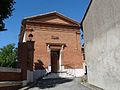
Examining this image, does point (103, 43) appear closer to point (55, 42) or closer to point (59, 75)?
point (59, 75)

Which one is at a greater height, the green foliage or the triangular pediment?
the triangular pediment

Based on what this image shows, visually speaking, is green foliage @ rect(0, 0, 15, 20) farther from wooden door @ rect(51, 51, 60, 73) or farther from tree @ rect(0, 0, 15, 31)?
wooden door @ rect(51, 51, 60, 73)

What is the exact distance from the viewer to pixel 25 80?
56.8 feet

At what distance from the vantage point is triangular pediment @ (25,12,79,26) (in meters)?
26.8

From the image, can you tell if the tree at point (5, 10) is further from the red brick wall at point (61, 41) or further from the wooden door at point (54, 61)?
the wooden door at point (54, 61)

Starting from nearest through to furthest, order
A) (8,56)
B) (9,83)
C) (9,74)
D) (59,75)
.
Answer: (9,83), (9,74), (59,75), (8,56)

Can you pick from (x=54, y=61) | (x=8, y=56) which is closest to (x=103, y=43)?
(x=54, y=61)

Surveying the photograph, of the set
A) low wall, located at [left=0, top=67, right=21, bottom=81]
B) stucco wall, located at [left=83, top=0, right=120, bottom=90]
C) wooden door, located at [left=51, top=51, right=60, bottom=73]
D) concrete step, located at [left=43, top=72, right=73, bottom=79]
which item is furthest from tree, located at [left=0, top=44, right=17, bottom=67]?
stucco wall, located at [left=83, top=0, right=120, bottom=90]

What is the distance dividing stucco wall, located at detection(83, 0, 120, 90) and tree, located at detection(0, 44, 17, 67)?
24.9m

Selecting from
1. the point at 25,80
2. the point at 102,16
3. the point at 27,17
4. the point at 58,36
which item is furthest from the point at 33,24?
the point at 102,16

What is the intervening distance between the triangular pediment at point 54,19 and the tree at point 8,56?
1517 centimetres

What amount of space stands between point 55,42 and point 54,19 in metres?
2.86

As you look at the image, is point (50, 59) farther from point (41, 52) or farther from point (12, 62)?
point (12, 62)

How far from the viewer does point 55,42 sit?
26719 millimetres
